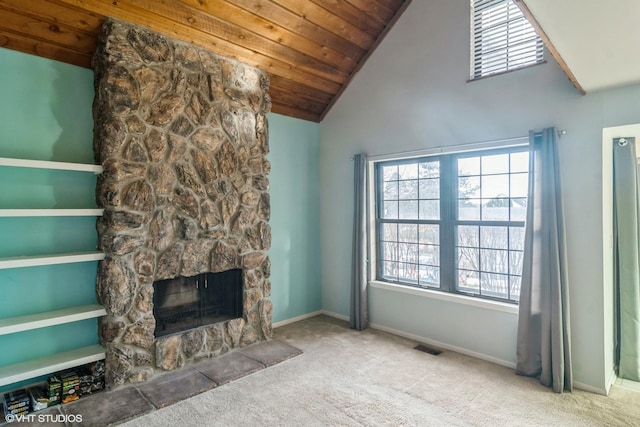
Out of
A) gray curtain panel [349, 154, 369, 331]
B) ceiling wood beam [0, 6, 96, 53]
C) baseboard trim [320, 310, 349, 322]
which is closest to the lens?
ceiling wood beam [0, 6, 96, 53]

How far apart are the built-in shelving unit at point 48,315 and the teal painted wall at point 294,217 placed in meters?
2.12

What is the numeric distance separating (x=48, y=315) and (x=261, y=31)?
3205 millimetres

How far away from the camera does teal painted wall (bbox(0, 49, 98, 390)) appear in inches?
113

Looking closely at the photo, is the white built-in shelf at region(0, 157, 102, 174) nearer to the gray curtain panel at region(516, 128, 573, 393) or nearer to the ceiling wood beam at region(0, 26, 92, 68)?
the ceiling wood beam at region(0, 26, 92, 68)

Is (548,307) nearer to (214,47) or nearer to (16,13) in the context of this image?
(214,47)

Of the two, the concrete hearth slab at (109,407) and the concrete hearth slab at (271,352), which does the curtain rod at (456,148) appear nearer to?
the concrete hearth slab at (271,352)

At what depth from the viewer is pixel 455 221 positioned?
391cm

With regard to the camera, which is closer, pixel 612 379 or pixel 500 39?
pixel 612 379

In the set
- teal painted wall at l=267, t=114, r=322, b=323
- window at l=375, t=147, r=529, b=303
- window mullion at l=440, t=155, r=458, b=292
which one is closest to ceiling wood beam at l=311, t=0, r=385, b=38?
teal painted wall at l=267, t=114, r=322, b=323

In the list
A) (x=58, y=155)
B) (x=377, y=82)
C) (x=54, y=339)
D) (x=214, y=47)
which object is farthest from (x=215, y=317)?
(x=377, y=82)

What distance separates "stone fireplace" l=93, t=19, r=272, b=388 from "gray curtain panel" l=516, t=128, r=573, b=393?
2.67 metres

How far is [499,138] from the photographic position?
3445 mm

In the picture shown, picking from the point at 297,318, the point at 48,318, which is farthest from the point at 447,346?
the point at 48,318

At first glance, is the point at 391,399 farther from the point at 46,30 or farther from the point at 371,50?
the point at 46,30
